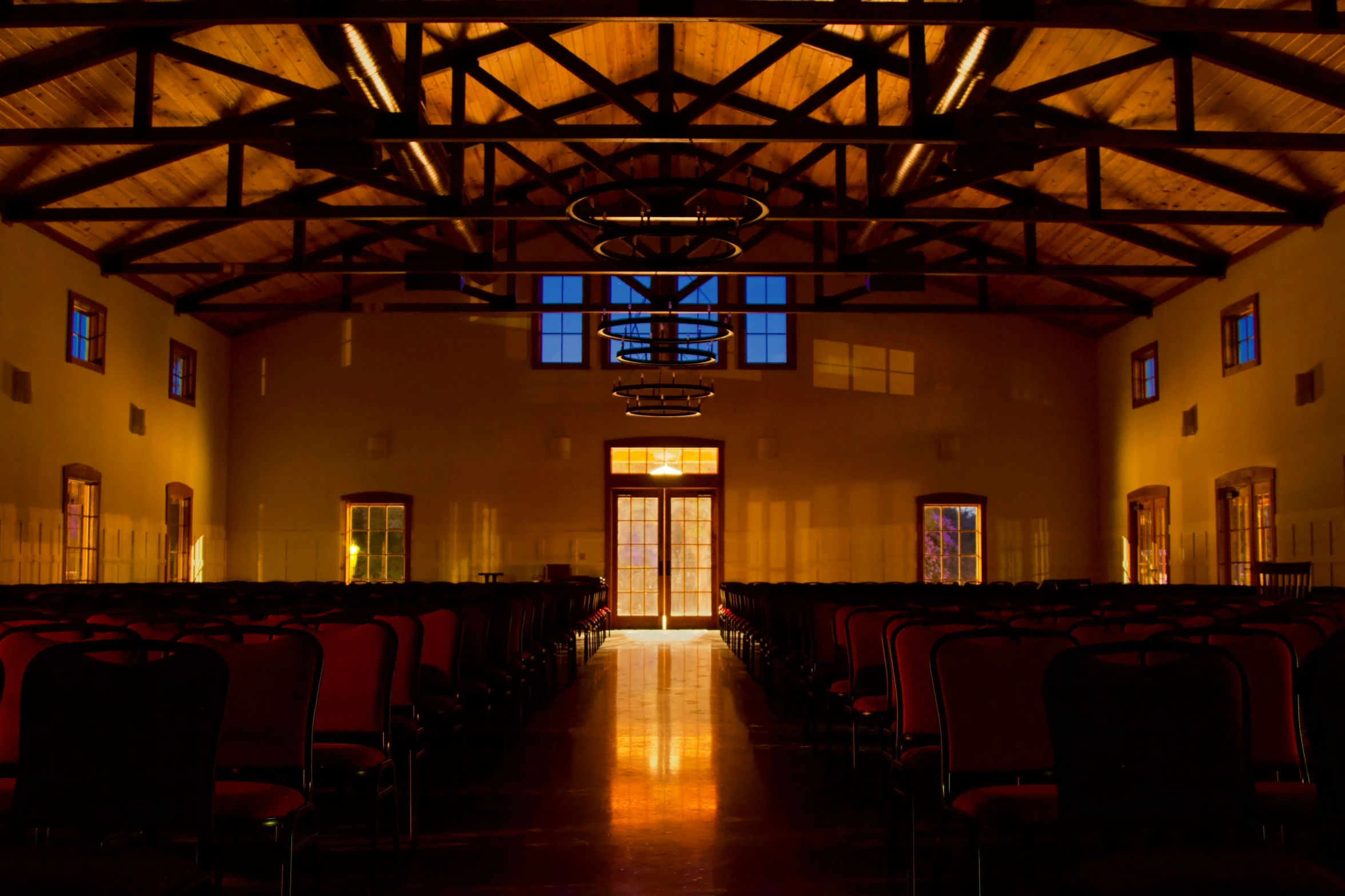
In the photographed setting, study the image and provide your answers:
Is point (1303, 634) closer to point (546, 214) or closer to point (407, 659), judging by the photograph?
point (407, 659)

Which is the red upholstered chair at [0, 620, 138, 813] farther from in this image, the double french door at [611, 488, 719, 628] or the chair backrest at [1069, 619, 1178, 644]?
the double french door at [611, 488, 719, 628]

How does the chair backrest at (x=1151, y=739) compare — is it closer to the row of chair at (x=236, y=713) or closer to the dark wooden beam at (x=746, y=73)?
the row of chair at (x=236, y=713)

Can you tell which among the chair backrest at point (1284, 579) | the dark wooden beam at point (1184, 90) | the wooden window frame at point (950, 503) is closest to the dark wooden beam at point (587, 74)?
the dark wooden beam at point (1184, 90)

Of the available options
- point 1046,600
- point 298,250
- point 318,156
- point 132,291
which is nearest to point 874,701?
point 1046,600

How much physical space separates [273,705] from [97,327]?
1354 cm

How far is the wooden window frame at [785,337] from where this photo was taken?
64.5 feet

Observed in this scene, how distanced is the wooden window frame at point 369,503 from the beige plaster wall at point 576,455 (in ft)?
0.37

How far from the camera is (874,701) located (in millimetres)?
5199

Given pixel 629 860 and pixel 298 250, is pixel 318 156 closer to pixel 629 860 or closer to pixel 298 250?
pixel 298 250

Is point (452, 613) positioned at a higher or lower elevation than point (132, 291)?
lower

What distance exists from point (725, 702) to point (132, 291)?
11.0 m

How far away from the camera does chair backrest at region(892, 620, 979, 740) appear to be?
3883mm

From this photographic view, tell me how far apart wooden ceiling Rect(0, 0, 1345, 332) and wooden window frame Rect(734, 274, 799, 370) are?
1602 millimetres

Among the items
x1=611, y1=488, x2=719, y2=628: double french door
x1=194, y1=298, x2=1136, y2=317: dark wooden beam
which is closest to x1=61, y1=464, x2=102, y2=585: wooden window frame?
x1=194, y1=298, x2=1136, y2=317: dark wooden beam
